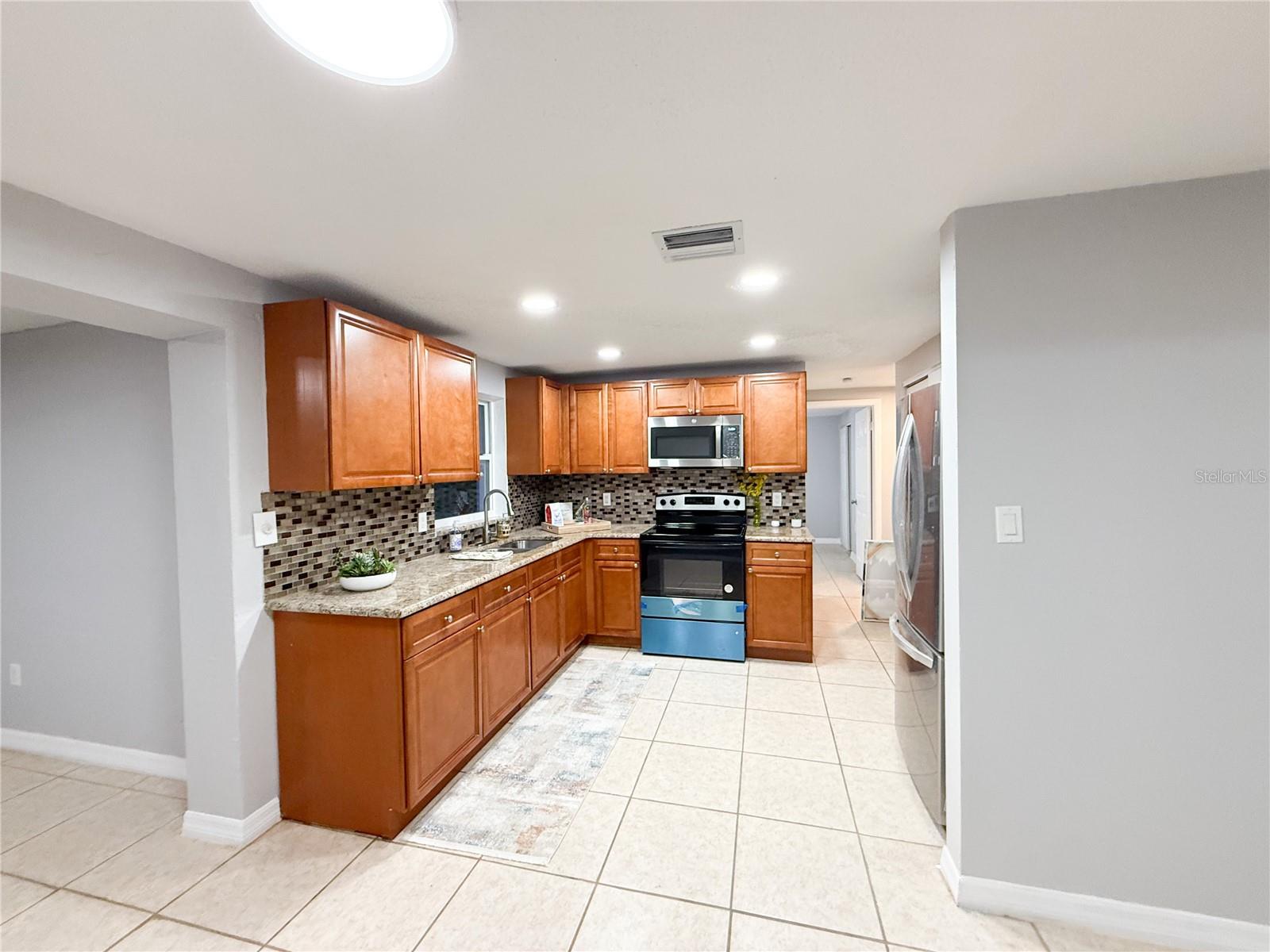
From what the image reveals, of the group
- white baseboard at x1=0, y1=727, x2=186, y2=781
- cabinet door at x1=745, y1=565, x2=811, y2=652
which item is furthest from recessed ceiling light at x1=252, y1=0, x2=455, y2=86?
cabinet door at x1=745, y1=565, x2=811, y2=652

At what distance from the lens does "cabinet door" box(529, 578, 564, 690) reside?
3035 mm

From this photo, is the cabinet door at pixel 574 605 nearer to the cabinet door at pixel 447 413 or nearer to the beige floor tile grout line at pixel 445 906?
the cabinet door at pixel 447 413

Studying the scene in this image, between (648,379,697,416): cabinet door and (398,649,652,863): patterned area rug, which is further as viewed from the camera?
(648,379,697,416): cabinet door

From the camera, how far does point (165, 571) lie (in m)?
2.34

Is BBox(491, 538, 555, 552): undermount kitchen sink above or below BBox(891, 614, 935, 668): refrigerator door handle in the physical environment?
above

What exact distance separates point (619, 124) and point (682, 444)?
2.95 meters

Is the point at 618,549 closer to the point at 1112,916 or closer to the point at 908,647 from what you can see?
the point at 908,647

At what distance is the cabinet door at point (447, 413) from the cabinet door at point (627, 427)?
4.76 feet

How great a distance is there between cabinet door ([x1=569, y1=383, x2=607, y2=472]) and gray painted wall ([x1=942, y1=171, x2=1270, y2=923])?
2.94 meters

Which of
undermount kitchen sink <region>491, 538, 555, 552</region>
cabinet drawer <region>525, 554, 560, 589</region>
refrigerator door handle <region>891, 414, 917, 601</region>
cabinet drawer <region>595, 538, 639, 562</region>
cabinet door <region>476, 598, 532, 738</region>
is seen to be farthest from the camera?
cabinet drawer <region>595, 538, 639, 562</region>

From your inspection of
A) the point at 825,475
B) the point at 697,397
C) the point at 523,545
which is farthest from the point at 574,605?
the point at 825,475

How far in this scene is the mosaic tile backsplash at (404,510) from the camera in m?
2.19

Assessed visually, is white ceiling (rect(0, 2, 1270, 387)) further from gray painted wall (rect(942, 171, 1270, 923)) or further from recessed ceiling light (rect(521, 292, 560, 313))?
recessed ceiling light (rect(521, 292, 560, 313))

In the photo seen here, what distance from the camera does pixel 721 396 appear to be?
4.00 metres
